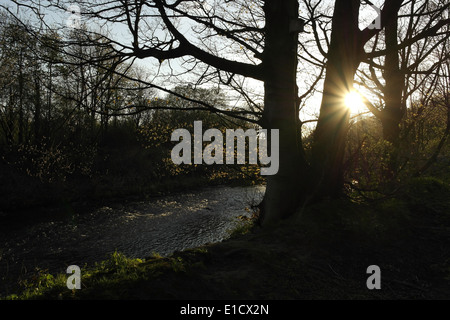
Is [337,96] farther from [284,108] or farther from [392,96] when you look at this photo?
[392,96]

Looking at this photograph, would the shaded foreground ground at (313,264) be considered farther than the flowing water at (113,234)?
No

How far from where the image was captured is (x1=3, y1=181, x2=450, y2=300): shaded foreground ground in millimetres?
2402

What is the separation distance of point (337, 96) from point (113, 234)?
794cm

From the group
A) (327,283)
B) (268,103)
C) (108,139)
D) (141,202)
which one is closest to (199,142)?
(141,202)

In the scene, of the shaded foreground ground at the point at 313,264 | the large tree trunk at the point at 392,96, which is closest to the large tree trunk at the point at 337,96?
→ the shaded foreground ground at the point at 313,264

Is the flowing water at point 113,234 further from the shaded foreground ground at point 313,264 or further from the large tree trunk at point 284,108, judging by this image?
the shaded foreground ground at point 313,264

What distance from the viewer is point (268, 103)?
4633 mm

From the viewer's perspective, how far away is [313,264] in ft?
9.68

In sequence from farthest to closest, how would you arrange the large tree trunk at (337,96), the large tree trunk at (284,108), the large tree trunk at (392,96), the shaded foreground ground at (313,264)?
the large tree trunk at (392,96), the large tree trunk at (284,108), the large tree trunk at (337,96), the shaded foreground ground at (313,264)

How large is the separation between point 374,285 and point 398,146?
18.4 ft

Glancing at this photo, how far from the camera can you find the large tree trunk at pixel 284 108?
4.52 metres

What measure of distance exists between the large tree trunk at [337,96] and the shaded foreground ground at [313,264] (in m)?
0.50
